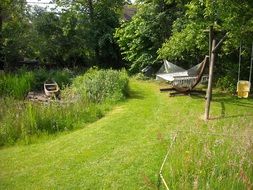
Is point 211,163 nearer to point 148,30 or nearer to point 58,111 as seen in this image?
point 58,111

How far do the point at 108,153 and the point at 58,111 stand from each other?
3178 millimetres

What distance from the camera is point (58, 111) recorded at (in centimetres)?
970

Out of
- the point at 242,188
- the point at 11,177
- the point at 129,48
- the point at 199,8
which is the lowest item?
the point at 11,177

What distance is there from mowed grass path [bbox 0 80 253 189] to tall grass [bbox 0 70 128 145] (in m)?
0.51

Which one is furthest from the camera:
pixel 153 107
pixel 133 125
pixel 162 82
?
pixel 162 82

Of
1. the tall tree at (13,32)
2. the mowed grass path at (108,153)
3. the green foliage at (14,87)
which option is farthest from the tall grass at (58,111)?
the tall tree at (13,32)

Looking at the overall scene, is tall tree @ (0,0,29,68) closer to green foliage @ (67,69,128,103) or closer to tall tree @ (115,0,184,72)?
tall tree @ (115,0,184,72)

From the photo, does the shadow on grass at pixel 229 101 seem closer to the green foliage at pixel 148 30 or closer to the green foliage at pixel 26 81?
the green foliage at pixel 148 30

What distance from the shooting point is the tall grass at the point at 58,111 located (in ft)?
28.3

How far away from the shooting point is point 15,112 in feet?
30.3

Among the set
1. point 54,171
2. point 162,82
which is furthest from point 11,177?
point 162,82

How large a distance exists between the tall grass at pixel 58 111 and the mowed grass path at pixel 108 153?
0.51 m

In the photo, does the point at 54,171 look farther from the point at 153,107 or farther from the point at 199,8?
the point at 199,8

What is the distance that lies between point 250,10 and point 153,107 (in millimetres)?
3782
